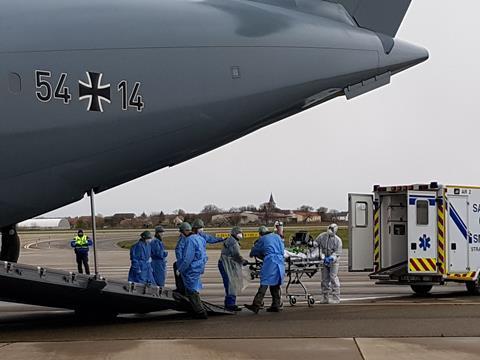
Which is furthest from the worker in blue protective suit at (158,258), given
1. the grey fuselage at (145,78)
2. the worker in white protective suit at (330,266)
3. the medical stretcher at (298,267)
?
the grey fuselage at (145,78)

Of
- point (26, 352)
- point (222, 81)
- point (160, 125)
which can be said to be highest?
point (222, 81)

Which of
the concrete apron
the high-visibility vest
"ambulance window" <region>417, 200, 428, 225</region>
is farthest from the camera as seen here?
the high-visibility vest

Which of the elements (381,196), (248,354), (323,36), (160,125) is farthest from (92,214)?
(381,196)

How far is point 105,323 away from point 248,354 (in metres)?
Result: 3.86

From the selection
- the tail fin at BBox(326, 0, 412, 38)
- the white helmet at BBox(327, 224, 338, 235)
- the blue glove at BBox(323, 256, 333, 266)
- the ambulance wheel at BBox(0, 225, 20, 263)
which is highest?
the tail fin at BBox(326, 0, 412, 38)

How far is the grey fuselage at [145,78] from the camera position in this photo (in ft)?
33.8

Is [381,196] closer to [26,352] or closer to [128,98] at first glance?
[128,98]

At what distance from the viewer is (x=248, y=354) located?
9.30 meters

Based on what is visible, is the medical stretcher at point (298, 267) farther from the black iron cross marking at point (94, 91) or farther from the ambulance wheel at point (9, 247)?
the black iron cross marking at point (94, 91)

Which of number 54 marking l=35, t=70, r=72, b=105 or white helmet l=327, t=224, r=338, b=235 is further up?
number 54 marking l=35, t=70, r=72, b=105

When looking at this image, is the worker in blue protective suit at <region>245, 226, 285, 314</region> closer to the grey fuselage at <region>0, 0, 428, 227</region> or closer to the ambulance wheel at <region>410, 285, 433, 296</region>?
the grey fuselage at <region>0, 0, 428, 227</region>

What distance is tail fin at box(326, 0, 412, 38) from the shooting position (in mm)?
12844

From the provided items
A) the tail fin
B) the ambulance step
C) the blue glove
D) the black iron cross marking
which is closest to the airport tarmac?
the blue glove

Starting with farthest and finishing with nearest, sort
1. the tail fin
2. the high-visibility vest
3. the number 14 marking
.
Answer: the high-visibility vest → the tail fin → the number 14 marking
